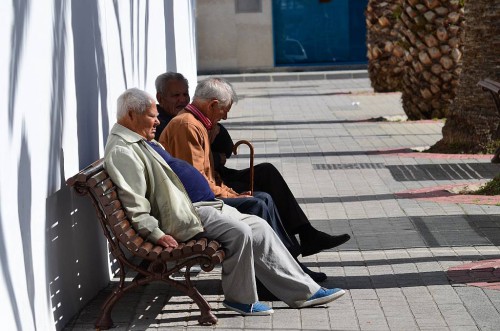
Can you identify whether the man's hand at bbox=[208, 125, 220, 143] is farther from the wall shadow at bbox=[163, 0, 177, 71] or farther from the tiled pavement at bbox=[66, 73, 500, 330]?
the wall shadow at bbox=[163, 0, 177, 71]

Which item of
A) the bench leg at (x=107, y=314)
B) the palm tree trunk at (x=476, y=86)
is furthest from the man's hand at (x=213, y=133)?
the palm tree trunk at (x=476, y=86)

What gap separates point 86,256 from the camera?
6844mm

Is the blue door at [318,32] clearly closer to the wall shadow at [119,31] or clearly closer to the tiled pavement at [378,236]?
the tiled pavement at [378,236]

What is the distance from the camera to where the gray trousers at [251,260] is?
6438mm

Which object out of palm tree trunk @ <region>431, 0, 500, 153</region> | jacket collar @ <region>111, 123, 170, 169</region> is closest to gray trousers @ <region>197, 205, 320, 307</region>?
jacket collar @ <region>111, 123, 170, 169</region>

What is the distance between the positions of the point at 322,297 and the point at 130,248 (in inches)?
50.4

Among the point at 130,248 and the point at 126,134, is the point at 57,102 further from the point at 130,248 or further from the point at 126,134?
the point at 130,248

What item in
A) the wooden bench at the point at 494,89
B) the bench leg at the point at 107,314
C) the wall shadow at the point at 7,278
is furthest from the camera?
the wooden bench at the point at 494,89

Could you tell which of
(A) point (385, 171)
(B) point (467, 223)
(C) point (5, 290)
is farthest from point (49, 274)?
A: (A) point (385, 171)

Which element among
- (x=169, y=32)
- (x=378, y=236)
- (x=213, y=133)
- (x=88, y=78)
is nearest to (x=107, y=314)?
(x=88, y=78)

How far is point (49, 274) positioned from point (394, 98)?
19.6 meters

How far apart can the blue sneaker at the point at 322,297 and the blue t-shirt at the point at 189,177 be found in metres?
0.85

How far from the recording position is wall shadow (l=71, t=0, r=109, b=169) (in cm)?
680

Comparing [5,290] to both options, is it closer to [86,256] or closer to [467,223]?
[86,256]
